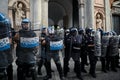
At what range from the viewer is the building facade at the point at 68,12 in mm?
14930

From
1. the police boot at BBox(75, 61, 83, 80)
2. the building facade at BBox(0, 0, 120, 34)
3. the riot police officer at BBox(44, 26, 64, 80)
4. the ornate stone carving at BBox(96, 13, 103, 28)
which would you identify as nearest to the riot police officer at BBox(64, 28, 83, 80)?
the police boot at BBox(75, 61, 83, 80)

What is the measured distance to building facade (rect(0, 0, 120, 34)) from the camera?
49.0 feet

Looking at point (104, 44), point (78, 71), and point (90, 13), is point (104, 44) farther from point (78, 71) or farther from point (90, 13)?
point (90, 13)

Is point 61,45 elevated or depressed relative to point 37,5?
depressed

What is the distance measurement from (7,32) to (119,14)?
15535 millimetres

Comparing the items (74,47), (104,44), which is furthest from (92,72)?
(104,44)

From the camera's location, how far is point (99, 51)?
10500mm

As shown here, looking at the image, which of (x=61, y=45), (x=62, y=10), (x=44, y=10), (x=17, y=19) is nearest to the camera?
(x=61, y=45)

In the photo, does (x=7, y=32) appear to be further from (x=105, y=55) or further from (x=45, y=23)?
(x=45, y=23)

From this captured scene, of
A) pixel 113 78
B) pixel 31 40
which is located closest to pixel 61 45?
pixel 31 40

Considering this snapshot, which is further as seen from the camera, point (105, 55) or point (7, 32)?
point (105, 55)

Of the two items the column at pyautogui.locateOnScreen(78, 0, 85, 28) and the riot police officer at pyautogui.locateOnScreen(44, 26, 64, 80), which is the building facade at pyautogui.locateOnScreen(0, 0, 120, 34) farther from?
the riot police officer at pyautogui.locateOnScreen(44, 26, 64, 80)

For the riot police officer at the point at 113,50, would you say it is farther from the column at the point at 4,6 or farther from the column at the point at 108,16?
the column at the point at 108,16

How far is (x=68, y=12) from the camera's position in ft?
71.2
